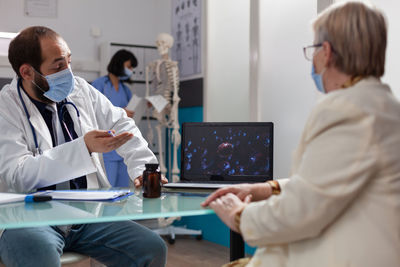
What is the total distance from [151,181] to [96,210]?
0.28m

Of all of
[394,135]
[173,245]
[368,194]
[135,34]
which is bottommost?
[173,245]

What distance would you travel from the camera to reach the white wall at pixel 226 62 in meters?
3.86

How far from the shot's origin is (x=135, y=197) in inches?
62.7

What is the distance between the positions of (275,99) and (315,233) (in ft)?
7.73

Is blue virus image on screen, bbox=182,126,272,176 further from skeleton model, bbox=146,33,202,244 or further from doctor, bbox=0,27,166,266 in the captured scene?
skeleton model, bbox=146,33,202,244

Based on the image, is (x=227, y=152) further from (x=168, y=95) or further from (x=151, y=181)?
(x=168, y=95)

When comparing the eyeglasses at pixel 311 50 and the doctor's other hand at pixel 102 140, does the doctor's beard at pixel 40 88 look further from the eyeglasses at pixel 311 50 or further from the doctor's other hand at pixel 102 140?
the eyeglasses at pixel 311 50

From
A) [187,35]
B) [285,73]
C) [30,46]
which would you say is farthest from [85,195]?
[187,35]

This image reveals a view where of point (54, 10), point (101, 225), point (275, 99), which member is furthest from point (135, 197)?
point (54, 10)

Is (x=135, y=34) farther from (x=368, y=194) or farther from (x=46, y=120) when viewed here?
(x=368, y=194)

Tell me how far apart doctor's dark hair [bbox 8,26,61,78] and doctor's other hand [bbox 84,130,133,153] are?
Result: 55 centimetres

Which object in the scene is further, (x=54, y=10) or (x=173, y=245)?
(x=54, y=10)

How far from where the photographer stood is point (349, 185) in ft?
3.07

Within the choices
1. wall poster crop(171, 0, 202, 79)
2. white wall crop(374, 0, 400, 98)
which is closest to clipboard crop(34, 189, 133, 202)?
white wall crop(374, 0, 400, 98)
